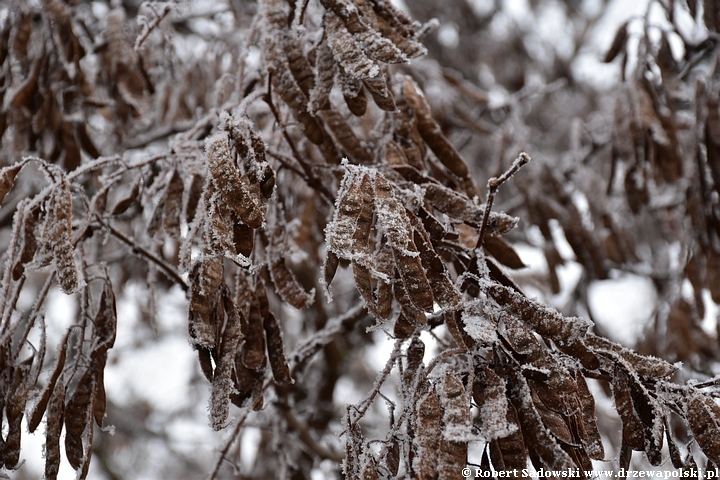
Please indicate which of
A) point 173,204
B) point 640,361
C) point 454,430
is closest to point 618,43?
point 640,361

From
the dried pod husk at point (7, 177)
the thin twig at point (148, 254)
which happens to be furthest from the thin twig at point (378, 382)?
the dried pod husk at point (7, 177)

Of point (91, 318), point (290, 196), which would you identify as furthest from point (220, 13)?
point (91, 318)

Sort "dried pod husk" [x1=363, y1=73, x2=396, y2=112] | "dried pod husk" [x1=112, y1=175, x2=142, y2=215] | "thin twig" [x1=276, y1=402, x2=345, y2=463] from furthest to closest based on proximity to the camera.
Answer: "thin twig" [x1=276, y1=402, x2=345, y2=463], "dried pod husk" [x1=112, y1=175, x2=142, y2=215], "dried pod husk" [x1=363, y1=73, x2=396, y2=112]

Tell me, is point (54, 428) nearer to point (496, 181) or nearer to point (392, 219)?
point (392, 219)

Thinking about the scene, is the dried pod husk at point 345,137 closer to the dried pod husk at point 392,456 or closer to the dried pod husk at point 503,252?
the dried pod husk at point 503,252

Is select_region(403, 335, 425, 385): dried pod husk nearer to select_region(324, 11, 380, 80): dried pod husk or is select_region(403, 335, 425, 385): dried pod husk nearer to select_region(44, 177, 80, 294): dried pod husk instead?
select_region(324, 11, 380, 80): dried pod husk

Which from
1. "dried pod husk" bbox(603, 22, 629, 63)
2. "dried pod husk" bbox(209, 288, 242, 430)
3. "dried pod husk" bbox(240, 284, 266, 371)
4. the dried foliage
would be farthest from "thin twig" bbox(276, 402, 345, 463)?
"dried pod husk" bbox(603, 22, 629, 63)

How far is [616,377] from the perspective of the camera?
45.7 inches

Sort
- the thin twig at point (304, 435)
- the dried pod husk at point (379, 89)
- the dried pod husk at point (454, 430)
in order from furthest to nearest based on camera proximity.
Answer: the thin twig at point (304, 435) < the dried pod husk at point (379, 89) < the dried pod husk at point (454, 430)

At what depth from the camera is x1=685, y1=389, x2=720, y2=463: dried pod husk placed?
3.64ft

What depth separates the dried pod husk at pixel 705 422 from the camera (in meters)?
1.11

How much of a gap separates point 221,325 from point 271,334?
0.17m

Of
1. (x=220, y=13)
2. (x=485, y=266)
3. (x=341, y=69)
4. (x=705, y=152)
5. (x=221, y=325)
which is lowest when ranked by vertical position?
(x=221, y=325)

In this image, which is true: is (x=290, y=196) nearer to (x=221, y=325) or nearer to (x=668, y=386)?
(x=221, y=325)
